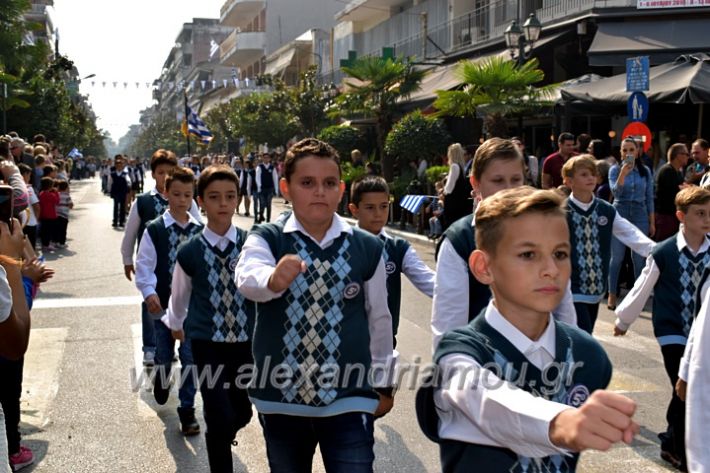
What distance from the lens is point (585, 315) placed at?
6418mm

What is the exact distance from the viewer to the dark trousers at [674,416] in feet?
18.6

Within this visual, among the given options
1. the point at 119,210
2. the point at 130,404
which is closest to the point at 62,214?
the point at 119,210

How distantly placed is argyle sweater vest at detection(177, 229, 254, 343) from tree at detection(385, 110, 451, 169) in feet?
56.6

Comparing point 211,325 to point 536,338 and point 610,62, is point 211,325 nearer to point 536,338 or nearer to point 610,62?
point 536,338

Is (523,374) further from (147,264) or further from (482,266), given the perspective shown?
(147,264)

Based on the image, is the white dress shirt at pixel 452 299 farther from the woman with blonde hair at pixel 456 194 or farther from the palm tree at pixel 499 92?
the palm tree at pixel 499 92

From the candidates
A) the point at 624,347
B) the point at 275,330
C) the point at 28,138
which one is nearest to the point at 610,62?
the point at 624,347

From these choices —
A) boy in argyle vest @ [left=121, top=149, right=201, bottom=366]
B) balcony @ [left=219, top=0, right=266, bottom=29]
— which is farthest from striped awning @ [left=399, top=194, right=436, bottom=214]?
balcony @ [left=219, top=0, right=266, bottom=29]

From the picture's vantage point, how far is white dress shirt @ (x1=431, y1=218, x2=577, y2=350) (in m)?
4.00

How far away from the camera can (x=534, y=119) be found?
2553cm

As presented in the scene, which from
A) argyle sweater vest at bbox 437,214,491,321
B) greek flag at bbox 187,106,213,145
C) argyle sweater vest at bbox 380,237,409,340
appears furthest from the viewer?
greek flag at bbox 187,106,213,145

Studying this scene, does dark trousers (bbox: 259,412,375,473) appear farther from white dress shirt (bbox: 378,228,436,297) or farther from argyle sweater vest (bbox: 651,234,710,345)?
argyle sweater vest (bbox: 651,234,710,345)

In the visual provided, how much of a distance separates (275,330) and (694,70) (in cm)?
1227

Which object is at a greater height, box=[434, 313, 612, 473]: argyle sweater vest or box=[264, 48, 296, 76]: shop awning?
box=[264, 48, 296, 76]: shop awning
